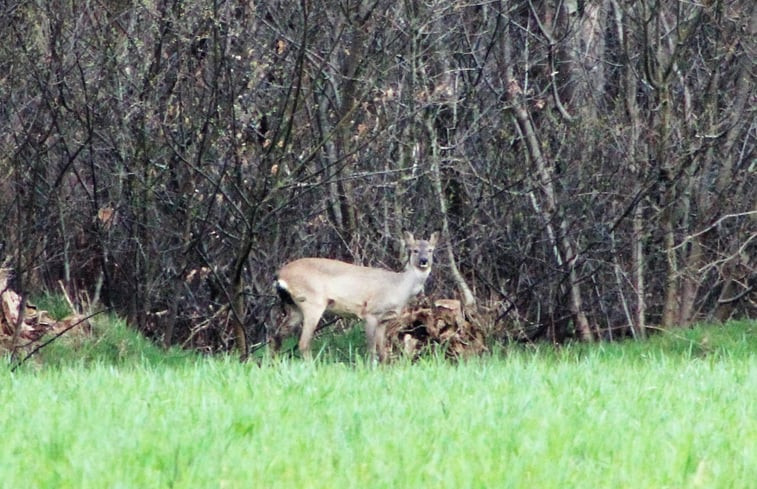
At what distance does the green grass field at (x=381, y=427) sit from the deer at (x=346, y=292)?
14.4 feet

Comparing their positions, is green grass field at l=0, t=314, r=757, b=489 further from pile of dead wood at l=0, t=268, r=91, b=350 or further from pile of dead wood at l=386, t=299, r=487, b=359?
pile of dead wood at l=386, t=299, r=487, b=359

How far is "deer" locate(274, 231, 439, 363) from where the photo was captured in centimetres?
1298

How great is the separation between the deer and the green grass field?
4.38m

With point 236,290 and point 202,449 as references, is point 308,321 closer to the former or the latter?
point 236,290

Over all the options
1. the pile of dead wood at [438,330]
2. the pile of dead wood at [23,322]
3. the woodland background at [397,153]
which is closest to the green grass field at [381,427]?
the pile of dead wood at [23,322]

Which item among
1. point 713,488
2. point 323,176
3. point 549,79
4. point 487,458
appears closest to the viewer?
point 713,488

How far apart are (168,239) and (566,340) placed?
15.7 ft

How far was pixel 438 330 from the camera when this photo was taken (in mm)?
13125

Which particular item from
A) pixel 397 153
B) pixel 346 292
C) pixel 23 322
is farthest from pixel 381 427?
pixel 397 153

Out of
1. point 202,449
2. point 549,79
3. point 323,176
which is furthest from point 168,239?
point 202,449

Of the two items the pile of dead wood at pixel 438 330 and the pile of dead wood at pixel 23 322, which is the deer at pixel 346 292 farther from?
the pile of dead wood at pixel 23 322

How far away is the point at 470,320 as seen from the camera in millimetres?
13328

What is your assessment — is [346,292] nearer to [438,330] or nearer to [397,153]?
[438,330]

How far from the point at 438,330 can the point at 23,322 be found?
4.04 metres
